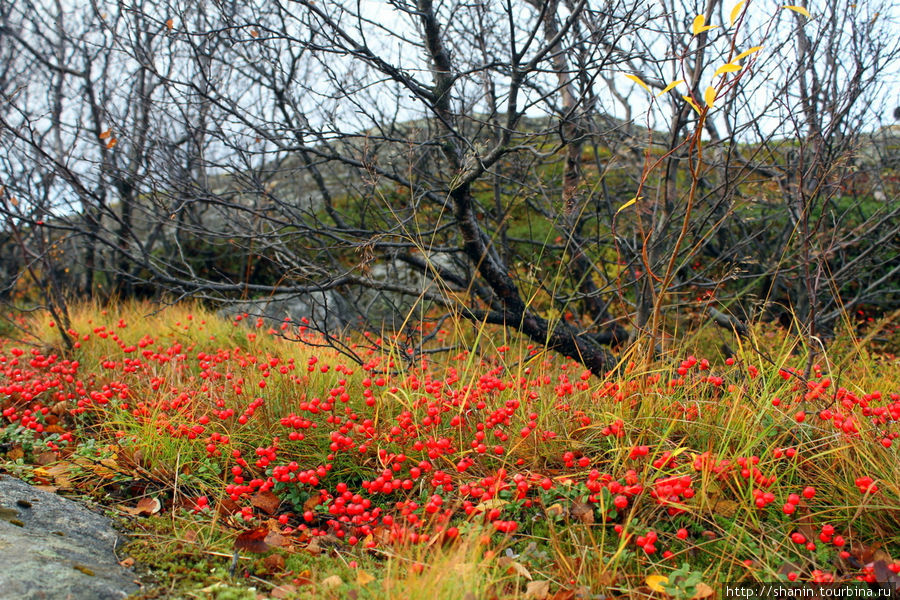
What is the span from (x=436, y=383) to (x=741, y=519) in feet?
4.88

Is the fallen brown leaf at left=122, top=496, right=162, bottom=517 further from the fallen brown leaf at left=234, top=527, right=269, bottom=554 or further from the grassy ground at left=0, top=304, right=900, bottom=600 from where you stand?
the fallen brown leaf at left=234, top=527, right=269, bottom=554

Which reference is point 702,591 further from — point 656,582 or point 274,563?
point 274,563

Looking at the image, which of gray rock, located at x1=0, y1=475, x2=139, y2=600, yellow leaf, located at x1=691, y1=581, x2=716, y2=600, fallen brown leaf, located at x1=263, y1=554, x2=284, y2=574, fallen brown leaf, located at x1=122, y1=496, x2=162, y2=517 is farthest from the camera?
fallen brown leaf, located at x1=122, y1=496, x2=162, y2=517

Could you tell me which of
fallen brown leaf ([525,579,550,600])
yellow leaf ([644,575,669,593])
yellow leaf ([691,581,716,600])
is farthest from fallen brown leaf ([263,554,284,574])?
yellow leaf ([691,581,716,600])

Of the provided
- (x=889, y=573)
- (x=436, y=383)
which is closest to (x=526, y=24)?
(x=436, y=383)

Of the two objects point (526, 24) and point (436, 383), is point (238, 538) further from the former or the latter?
point (526, 24)

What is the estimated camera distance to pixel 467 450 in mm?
2996

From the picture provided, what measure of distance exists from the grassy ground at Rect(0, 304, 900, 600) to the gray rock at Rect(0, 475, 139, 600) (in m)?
0.12

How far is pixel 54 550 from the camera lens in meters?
2.27

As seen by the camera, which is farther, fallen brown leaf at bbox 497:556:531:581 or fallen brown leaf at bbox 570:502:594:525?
fallen brown leaf at bbox 570:502:594:525

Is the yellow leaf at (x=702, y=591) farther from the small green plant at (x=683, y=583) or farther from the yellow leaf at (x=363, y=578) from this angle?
the yellow leaf at (x=363, y=578)

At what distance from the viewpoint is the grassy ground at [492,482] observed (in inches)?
90.2

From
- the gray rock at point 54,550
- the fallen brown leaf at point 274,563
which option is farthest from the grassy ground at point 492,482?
the gray rock at point 54,550

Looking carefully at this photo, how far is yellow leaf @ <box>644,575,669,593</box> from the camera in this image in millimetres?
2136
